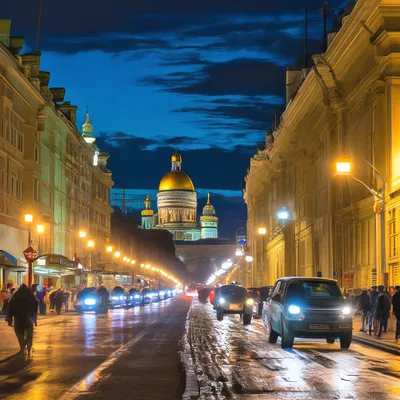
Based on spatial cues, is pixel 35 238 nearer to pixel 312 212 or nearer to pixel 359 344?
pixel 312 212

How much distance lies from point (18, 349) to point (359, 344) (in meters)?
11.1

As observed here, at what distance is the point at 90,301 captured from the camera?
198 ft

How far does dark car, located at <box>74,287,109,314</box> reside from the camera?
6027 centimetres

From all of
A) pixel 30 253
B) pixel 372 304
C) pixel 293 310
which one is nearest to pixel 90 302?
pixel 30 253

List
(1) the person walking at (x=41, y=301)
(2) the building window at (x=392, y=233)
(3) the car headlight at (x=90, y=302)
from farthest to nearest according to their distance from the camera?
(3) the car headlight at (x=90, y=302) → (1) the person walking at (x=41, y=301) → (2) the building window at (x=392, y=233)

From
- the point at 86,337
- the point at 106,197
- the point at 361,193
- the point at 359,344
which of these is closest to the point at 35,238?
the point at 361,193

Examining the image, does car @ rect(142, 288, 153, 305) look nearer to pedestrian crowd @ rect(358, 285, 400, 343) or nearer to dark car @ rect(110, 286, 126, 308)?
dark car @ rect(110, 286, 126, 308)

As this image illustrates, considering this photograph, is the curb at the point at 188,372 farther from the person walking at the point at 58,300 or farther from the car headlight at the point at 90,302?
the car headlight at the point at 90,302

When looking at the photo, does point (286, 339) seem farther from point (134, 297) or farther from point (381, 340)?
point (134, 297)

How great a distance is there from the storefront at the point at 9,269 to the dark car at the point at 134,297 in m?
18.9

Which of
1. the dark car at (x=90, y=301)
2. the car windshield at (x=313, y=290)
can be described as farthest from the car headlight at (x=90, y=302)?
the car windshield at (x=313, y=290)

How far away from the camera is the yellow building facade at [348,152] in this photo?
147ft

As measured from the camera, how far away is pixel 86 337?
103 feet

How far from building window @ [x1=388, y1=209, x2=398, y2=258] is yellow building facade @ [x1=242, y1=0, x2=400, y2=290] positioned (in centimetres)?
5
